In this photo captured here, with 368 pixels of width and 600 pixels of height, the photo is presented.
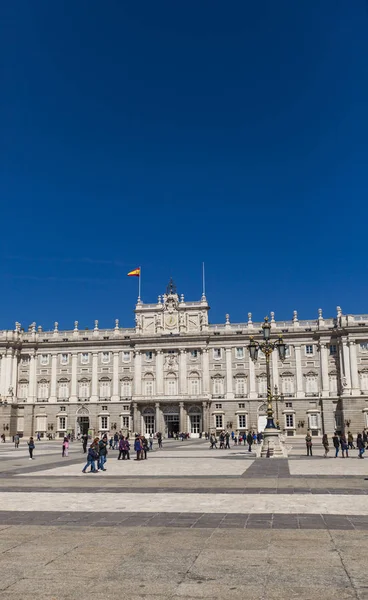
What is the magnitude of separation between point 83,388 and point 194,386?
17659 millimetres

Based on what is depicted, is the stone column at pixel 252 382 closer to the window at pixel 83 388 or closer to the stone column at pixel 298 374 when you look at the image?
the stone column at pixel 298 374

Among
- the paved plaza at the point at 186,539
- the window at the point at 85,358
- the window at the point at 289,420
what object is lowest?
the paved plaza at the point at 186,539

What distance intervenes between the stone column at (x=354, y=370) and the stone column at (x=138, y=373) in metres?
31.0

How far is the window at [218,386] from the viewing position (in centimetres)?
8100

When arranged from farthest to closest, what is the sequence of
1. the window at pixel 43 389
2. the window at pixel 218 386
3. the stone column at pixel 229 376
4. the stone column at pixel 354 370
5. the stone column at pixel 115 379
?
the window at pixel 43 389 < the stone column at pixel 115 379 < the window at pixel 218 386 < the stone column at pixel 229 376 < the stone column at pixel 354 370

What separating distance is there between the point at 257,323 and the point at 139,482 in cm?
6443

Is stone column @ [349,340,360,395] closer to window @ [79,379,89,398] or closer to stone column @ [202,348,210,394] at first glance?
stone column @ [202,348,210,394]

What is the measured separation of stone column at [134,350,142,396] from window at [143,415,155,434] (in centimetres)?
368

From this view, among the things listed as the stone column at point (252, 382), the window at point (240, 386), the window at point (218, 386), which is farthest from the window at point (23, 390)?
the stone column at point (252, 382)

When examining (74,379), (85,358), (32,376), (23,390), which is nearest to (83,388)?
(74,379)

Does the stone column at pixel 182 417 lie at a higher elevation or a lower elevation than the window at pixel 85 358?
lower

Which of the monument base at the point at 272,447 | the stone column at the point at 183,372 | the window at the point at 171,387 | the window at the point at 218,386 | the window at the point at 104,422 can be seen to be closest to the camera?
the monument base at the point at 272,447

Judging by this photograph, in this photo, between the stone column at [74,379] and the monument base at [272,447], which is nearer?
the monument base at [272,447]

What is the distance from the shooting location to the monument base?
32250 millimetres
